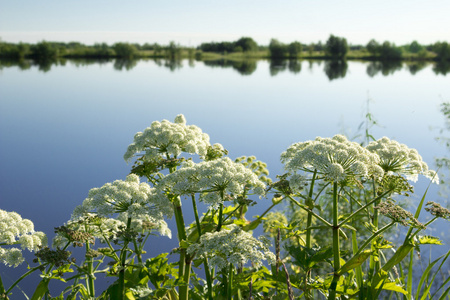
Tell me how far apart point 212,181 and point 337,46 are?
356 ft

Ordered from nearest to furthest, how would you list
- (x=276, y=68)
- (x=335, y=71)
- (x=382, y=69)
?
(x=335, y=71) → (x=382, y=69) → (x=276, y=68)

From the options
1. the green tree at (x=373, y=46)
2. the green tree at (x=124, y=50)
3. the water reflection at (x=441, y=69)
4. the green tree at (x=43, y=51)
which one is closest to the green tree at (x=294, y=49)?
the green tree at (x=373, y=46)

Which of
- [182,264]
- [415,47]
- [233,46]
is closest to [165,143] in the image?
[182,264]

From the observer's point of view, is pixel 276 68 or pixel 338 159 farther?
pixel 276 68

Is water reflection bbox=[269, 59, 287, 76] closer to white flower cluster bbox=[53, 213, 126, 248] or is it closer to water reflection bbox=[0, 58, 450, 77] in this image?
water reflection bbox=[0, 58, 450, 77]

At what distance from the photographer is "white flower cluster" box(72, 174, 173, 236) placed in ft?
8.66

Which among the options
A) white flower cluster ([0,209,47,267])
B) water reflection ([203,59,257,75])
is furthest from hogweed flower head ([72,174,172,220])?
water reflection ([203,59,257,75])

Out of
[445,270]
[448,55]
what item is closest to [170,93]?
[445,270]

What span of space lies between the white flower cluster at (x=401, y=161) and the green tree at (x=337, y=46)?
349 feet

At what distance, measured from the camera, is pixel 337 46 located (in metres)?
104

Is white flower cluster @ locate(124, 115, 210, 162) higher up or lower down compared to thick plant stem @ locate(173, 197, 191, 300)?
higher up

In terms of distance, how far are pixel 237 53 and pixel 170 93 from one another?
8483 cm

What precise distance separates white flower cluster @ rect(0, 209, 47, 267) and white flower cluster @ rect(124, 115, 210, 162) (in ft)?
2.94

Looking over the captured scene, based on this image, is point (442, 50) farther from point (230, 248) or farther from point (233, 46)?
point (230, 248)
